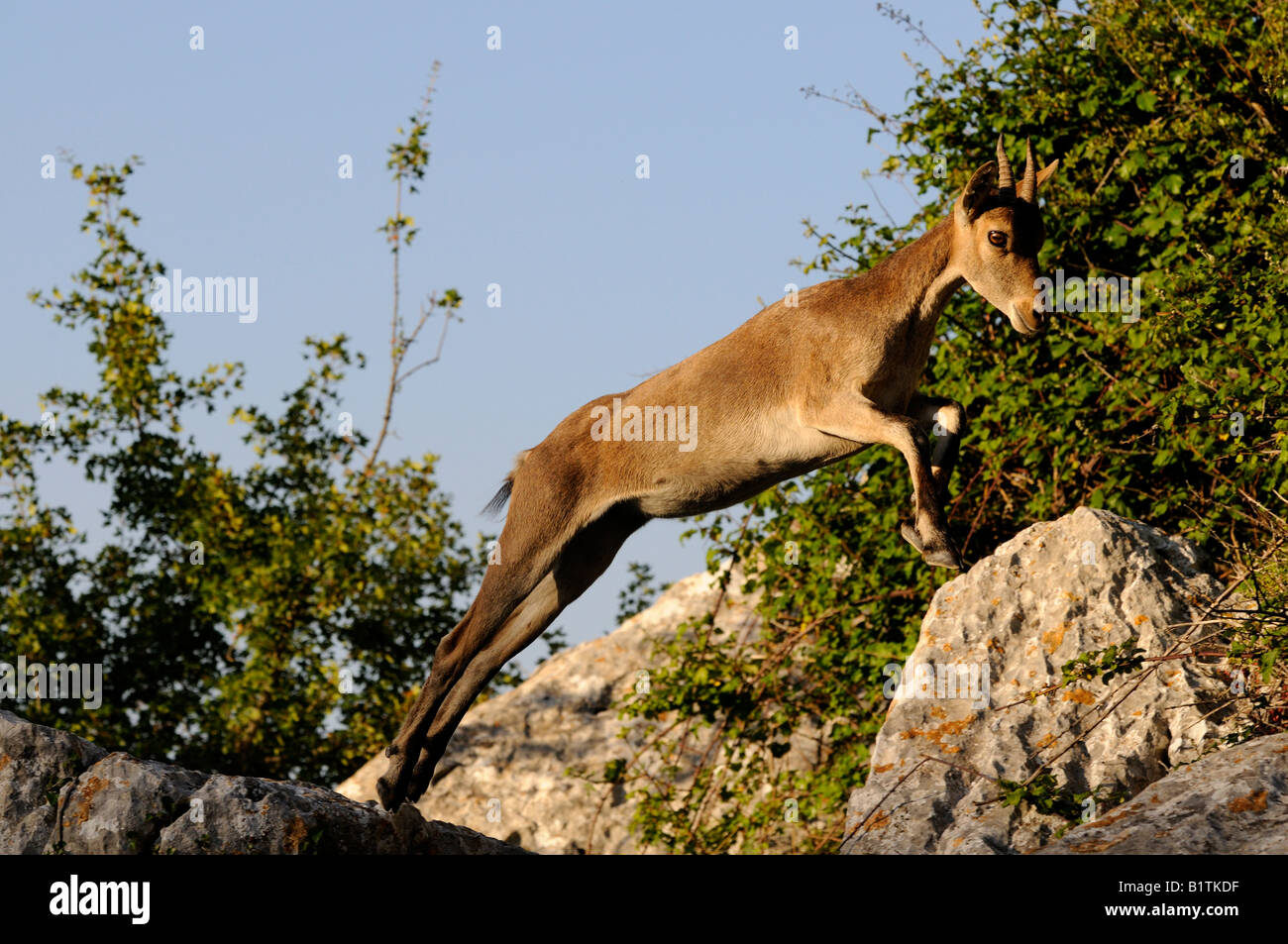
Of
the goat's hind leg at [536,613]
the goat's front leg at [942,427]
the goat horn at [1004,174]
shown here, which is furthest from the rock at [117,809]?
the goat horn at [1004,174]

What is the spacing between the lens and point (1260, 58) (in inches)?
323

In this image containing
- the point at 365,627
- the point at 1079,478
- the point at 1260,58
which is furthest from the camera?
the point at 365,627

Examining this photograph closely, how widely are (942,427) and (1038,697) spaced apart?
1489 mm

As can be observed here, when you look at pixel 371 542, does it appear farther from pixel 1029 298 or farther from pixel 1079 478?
pixel 1029 298

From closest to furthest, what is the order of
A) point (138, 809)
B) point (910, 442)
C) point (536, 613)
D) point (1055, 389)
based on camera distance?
point (138, 809)
point (910, 442)
point (536, 613)
point (1055, 389)

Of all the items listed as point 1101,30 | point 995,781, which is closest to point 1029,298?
point 995,781

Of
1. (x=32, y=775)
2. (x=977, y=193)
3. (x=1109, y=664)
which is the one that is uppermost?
(x=977, y=193)

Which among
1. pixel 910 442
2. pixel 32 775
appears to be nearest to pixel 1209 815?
pixel 910 442

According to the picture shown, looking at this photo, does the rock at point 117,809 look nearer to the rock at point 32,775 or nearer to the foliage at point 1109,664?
the rock at point 32,775

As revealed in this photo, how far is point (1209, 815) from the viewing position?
444cm

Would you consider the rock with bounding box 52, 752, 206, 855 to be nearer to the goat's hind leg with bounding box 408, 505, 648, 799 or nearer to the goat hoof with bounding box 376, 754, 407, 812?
the goat hoof with bounding box 376, 754, 407, 812

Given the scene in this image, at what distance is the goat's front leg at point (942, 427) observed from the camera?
251 inches

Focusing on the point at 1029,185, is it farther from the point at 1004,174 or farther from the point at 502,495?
the point at 502,495
